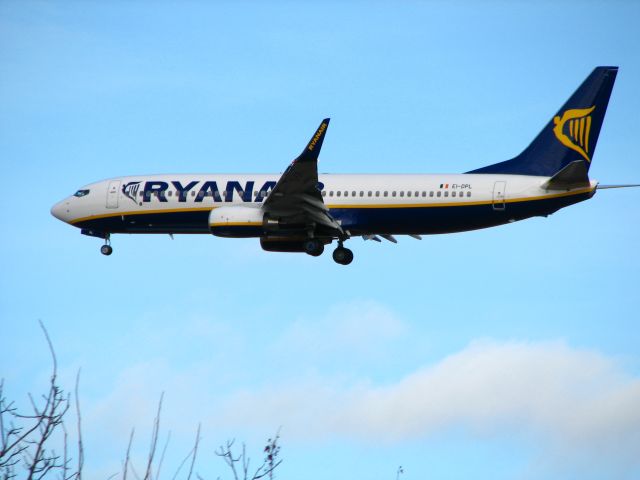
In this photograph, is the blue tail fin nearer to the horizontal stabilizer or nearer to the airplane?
the airplane

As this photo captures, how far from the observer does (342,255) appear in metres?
49.0

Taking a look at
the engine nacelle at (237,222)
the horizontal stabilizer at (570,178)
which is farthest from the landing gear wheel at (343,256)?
the horizontal stabilizer at (570,178)

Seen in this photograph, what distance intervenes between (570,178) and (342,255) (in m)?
11.7

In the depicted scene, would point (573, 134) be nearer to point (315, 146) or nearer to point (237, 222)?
point (315, 146)

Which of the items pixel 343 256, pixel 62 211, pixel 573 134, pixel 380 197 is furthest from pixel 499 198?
pixel 62 211

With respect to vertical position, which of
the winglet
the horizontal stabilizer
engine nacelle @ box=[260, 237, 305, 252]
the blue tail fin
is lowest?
engine nacelle @ box=[260, 237, 305, 252]

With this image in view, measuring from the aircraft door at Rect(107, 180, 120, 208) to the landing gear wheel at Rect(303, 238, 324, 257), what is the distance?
1045cm

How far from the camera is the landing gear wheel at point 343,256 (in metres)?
49.0

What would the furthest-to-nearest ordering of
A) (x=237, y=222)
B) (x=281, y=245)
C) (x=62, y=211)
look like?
1. (x=62, y=211)
2. (x=281, y=245)
3. (x=237, y=222)

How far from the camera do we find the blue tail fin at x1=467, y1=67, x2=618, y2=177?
150 ft

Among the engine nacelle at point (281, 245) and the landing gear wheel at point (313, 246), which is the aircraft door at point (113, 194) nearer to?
the engine nacelle at point (281, 245)

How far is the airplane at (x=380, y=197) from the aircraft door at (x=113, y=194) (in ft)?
4.33

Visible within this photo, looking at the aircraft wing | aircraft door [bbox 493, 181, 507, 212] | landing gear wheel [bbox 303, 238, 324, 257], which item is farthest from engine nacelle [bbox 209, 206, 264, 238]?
aircraft door [bbox 493, 181, 507, 212]

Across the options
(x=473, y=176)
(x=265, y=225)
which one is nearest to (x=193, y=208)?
(x=265, y=225)
